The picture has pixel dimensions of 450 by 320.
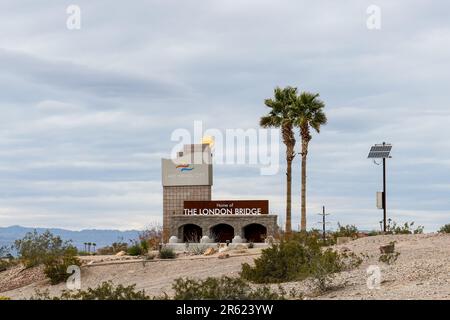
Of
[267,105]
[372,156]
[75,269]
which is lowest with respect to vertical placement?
[75,269]

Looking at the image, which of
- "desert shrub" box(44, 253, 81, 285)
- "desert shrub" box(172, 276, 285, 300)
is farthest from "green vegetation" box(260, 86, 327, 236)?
"desert shrub" box(172, 276, 285, 300)

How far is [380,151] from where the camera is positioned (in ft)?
169

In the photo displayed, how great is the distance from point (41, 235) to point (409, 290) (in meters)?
31.1

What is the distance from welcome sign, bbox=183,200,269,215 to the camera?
2611 inches

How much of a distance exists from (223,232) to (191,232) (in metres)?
3.09

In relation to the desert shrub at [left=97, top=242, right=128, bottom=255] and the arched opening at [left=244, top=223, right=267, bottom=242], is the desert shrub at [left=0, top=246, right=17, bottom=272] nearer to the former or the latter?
the desert shrub at [left=97, top=242, right=128, bottom=255]

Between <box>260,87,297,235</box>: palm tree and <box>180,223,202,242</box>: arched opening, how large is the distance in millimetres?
15905

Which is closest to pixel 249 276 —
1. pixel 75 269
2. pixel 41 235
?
pixel 75 269

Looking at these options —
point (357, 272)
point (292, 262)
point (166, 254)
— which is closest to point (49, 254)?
point (166, 254)

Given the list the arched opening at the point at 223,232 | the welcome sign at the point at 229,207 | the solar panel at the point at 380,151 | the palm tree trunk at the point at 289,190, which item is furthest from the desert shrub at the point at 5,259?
the solar panel at the point at 380,151

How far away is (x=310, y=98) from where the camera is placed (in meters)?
56.2

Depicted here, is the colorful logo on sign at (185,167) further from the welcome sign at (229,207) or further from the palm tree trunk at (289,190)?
the palm tree trunk at (289,190)
